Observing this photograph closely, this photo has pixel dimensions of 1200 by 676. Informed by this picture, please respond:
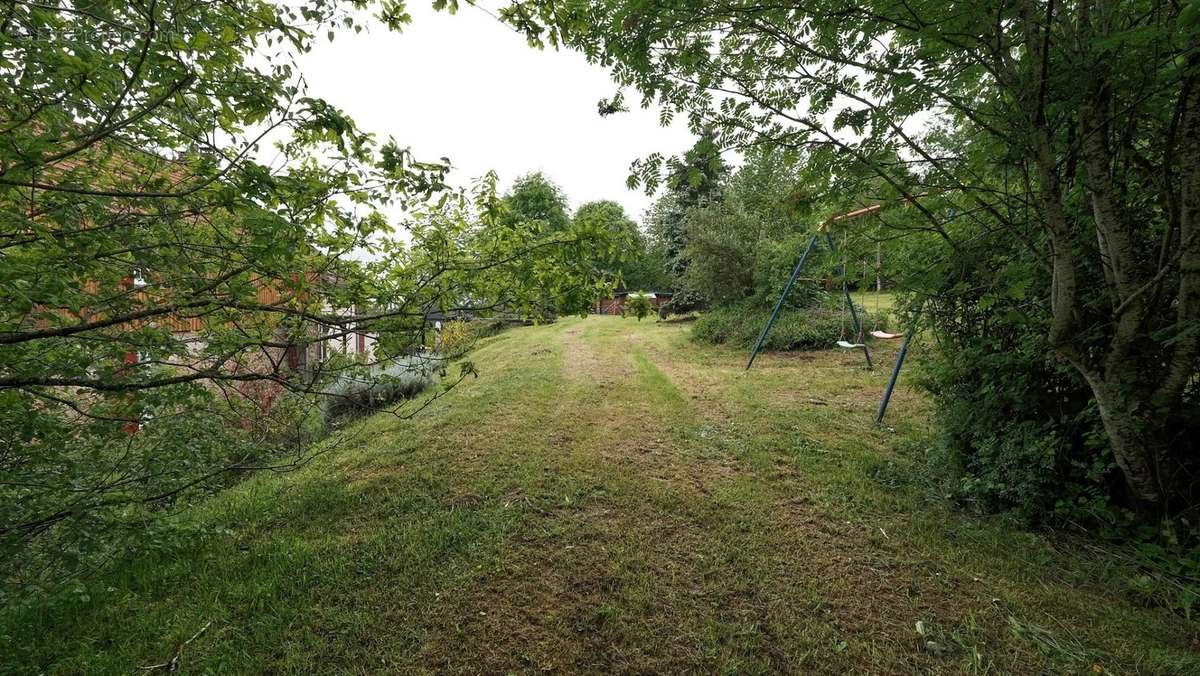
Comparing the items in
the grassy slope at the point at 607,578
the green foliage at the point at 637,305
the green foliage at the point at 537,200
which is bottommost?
the grassy slope at the point at 607,578

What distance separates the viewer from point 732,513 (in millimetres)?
3576

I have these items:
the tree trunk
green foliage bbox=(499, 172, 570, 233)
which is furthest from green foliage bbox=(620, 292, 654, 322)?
green foliage bbox=(499, 172, 570, 233)

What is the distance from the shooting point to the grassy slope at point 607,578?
226cm

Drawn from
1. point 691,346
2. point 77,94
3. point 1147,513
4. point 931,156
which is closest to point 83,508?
point 77,94

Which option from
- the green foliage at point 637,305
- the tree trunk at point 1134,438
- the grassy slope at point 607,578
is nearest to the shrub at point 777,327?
the grassy slope at point 607,578

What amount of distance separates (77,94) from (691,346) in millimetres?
12359

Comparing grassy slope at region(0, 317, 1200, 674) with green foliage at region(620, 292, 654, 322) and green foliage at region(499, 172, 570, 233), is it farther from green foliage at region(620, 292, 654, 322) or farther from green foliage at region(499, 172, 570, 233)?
green foliage at region(499, 172, 570, 233)

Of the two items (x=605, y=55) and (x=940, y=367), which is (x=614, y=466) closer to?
(x=940, y=367)

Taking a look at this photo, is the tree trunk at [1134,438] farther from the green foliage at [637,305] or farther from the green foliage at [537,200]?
the green foliage at [537,200]

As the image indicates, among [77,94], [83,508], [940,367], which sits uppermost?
[77,94]

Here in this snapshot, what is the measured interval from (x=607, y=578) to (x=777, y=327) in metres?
10.1

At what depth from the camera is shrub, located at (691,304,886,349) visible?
36.0ft

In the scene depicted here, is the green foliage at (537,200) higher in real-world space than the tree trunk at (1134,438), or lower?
higher

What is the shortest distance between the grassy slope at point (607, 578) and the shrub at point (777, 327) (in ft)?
21.0
